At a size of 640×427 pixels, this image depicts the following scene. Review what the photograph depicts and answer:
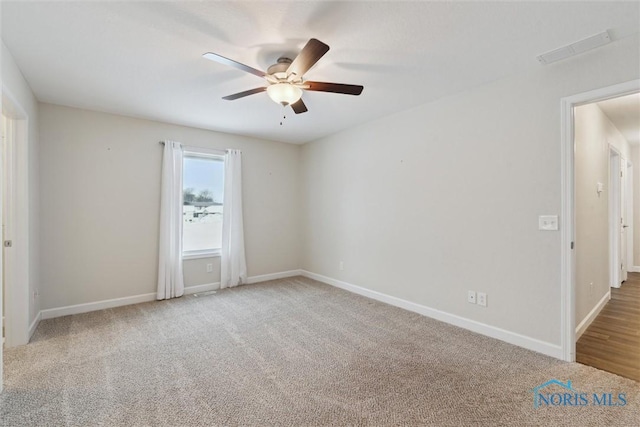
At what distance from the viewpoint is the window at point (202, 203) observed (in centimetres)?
446

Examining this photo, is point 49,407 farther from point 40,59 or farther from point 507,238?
point 507,238

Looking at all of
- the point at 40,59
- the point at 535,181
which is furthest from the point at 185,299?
the point at 535,181

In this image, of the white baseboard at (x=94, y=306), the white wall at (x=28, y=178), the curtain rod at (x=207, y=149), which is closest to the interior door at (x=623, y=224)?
the curtain rod at (x=207, y=149)

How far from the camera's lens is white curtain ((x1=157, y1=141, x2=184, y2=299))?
410 centimetres

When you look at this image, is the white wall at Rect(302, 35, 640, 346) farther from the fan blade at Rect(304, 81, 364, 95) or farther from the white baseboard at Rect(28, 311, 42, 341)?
the white baseboard at Rect(28, 311, 42, 341)

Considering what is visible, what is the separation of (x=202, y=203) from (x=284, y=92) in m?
2.84

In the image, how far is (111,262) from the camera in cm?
380

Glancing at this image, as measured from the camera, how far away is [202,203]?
4.61m

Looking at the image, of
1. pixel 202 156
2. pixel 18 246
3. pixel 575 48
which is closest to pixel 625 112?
pixel 575 48

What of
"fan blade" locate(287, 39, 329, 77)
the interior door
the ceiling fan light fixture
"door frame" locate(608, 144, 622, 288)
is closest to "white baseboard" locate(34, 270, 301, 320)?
Answer: the ceiling fan light fixture

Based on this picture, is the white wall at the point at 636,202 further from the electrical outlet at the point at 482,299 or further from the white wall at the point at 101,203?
the white wall at the point at 101,203

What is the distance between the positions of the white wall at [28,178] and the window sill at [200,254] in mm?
1611

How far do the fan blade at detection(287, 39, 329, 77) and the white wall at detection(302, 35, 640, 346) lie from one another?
1.90 metres

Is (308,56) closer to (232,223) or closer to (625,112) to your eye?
(232,223)
